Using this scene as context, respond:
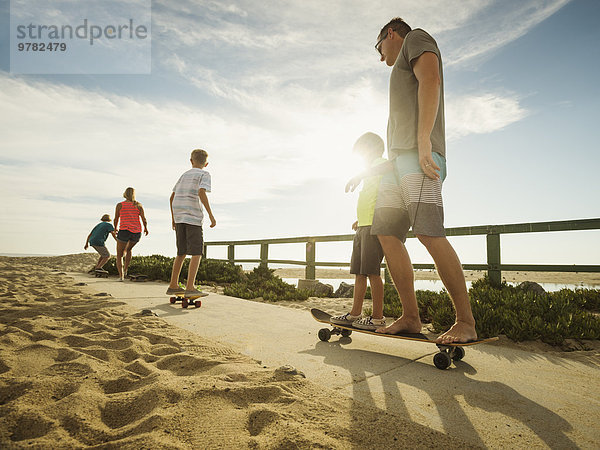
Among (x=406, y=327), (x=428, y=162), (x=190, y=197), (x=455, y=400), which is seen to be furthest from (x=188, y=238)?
(x=455, y=400)

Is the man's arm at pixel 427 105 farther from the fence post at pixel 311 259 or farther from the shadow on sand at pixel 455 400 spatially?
the fence post at pixel 311 259

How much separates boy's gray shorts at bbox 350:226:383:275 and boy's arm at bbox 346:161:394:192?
0.45m

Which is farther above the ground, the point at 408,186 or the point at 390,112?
the point at 390,112

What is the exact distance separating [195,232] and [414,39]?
377 centimetres

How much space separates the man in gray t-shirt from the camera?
2268mm

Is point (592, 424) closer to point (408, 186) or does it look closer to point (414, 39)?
point (408, 186)

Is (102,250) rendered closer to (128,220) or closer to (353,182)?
(128,220)

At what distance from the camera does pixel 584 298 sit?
4.86 metres

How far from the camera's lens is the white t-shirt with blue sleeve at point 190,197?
491cm

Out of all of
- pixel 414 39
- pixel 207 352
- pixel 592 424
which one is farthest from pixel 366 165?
pixel 592 424

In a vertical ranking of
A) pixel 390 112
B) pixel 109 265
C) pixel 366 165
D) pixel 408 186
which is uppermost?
pixel 390 112

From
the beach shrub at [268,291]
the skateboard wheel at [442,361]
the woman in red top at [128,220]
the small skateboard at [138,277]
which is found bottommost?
the beach shrub at [268,291]

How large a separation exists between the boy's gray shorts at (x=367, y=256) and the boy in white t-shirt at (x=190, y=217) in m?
2.61

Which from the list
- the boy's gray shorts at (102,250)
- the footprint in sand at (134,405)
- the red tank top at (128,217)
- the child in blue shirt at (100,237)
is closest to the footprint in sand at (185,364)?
the footprint in sand at (134,405)
